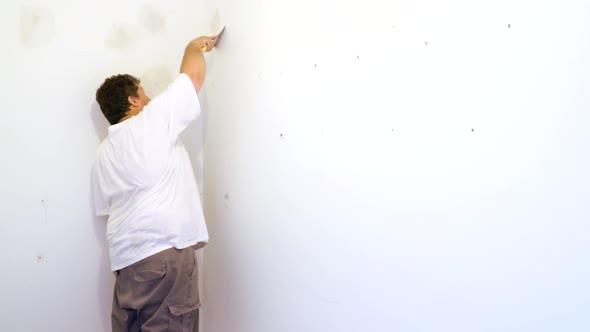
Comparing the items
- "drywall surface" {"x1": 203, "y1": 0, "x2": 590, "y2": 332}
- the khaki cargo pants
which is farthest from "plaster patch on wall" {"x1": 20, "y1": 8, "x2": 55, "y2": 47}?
the khaki cargo pants

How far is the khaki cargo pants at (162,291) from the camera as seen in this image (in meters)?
1.51

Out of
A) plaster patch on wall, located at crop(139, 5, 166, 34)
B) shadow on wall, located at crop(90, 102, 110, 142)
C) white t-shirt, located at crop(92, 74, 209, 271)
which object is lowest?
A: white t-shirt, located at crop(92, 74, 209, 271)

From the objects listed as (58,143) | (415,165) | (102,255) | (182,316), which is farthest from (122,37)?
(415,165)

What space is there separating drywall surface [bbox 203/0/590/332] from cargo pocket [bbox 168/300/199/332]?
0.78ft

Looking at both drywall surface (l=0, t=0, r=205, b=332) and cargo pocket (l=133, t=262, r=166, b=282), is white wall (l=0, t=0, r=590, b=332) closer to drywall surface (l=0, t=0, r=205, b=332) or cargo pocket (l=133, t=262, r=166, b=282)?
drywall surface (l=0, t=0, r=205, b=332)

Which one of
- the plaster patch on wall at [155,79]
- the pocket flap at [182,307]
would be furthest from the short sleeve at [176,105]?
the pocket flap at [182,307]

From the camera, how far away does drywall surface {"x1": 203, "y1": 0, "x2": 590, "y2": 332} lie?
2.38 ft

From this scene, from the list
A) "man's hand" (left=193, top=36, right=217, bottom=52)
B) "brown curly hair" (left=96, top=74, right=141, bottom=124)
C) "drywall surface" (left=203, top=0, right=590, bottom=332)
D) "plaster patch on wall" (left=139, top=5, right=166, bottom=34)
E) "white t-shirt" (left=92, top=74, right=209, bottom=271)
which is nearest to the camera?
"drywall surface" (left=203, top=0, right=590, bottom=332)

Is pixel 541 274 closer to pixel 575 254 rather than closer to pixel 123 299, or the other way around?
pixel 575 254

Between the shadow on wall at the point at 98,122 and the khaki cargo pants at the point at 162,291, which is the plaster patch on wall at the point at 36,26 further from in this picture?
the khaki cargo pants at the point at 162,291

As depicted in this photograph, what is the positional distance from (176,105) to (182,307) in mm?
813

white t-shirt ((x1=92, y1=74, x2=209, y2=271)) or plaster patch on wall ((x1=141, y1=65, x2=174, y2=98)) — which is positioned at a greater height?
plaster patch on wall ((x1=141, y1=65, x2=174, y2=98))

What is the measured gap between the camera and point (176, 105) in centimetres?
151

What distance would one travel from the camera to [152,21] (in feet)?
6.14
